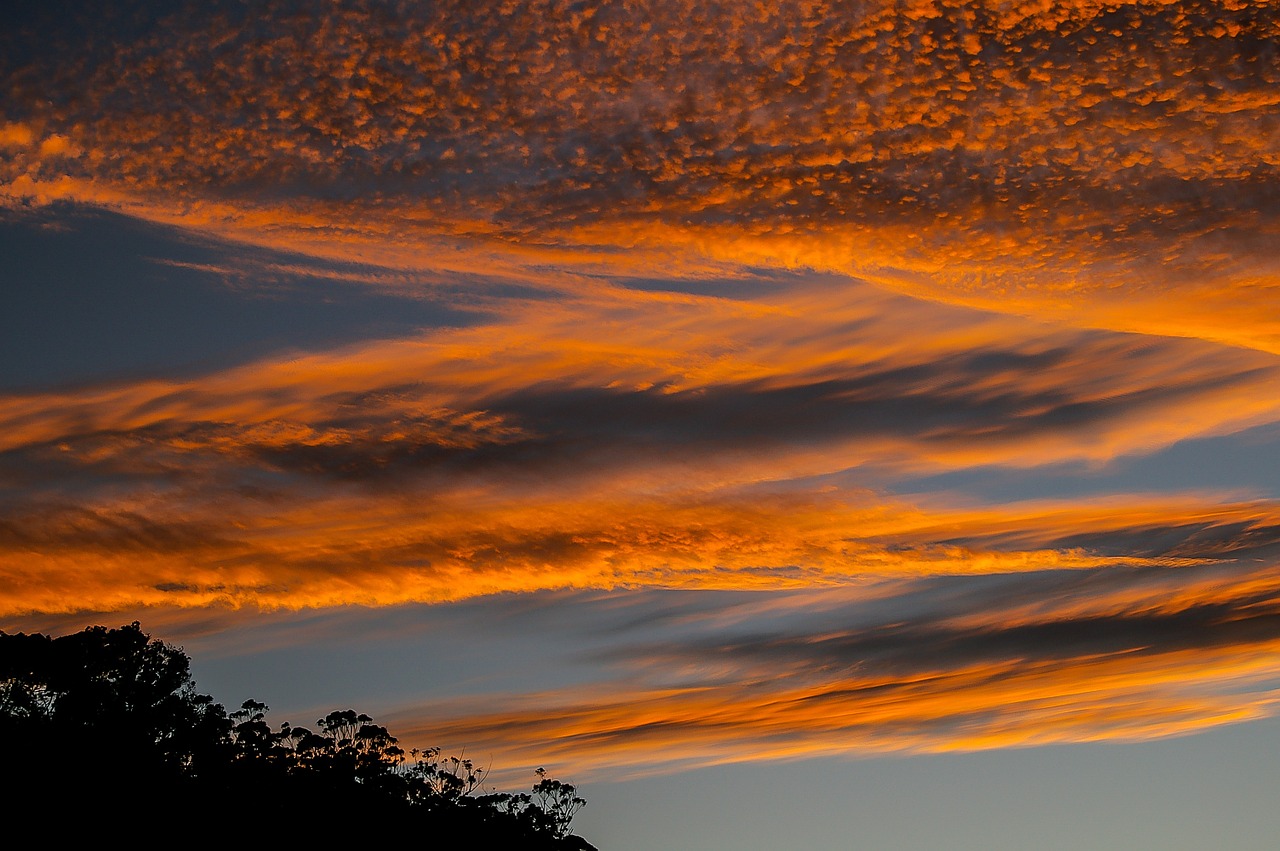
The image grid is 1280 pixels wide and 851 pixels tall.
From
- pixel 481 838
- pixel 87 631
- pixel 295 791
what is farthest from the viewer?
pixel 481 838

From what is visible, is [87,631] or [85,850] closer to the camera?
[85,850]

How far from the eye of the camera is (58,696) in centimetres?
6806

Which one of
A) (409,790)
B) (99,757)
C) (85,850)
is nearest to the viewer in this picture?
(85,850)

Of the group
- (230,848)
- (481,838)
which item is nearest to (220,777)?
(230,848)

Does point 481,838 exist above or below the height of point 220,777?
below

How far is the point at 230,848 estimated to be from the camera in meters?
68.4

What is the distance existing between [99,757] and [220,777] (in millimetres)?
8686

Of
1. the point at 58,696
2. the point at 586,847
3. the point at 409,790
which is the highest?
the point at 58,696

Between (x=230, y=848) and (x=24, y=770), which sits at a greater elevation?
(x=24, y=770)

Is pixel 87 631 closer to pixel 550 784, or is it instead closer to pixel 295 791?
pixel 295 791

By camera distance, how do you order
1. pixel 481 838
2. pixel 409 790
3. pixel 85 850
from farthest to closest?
pixel 409 790
pixel 481 838
pixel 85 850

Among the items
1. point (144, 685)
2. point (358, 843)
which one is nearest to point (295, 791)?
point (358, 843)

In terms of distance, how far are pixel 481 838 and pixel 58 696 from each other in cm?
3003

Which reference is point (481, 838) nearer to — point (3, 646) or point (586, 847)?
point (586, 847)
